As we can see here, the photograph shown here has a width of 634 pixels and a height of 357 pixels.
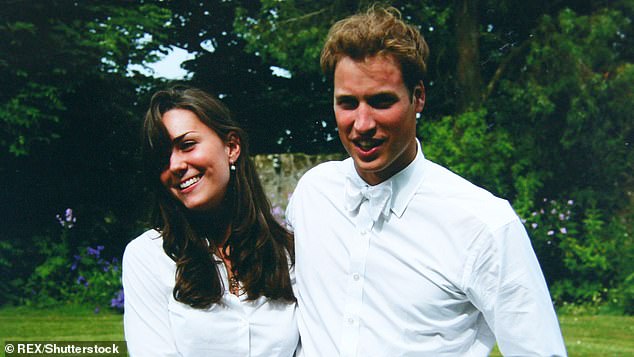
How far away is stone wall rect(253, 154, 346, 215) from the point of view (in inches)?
354

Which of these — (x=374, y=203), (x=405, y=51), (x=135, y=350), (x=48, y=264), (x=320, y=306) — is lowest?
(x=48, y=264)

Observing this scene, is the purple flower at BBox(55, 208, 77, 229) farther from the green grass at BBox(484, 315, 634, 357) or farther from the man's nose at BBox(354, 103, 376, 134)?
the man's nose at BBox(354, 103, 376, 134)

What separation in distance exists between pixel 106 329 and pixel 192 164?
4.71 m

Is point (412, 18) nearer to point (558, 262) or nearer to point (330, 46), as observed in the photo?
point (558, 262)

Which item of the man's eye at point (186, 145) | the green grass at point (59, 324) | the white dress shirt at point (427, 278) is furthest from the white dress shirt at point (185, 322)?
the green grass at point (59, 324)

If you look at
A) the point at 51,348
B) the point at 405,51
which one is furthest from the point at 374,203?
the point at 51,348

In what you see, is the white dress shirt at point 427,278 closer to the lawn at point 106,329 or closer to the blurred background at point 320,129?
the lawn at point 106,329

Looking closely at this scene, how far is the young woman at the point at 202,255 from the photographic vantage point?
2727 millimetres

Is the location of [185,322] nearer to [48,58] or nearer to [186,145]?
[186,145]

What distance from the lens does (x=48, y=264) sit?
8.92m

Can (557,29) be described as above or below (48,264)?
above

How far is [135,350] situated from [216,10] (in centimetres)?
900

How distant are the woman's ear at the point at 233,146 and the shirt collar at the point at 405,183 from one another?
0.73 m

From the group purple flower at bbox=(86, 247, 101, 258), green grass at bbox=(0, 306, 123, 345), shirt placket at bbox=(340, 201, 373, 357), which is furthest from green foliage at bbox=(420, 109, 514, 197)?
shirt placket at bbox=(340, 201, 373, 357)
